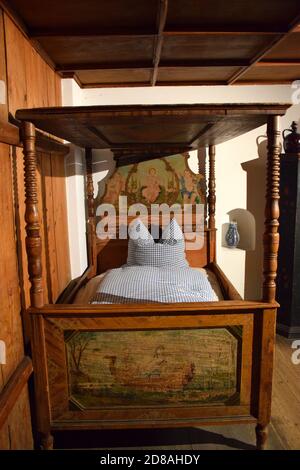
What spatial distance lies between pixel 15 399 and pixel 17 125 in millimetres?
1651

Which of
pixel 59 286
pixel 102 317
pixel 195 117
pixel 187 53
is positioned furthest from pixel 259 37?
pixel 59 286

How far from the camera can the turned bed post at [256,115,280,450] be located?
6.53 feet

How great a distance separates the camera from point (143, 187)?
3.92m

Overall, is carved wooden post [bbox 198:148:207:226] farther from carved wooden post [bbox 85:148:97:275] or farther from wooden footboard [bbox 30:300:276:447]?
wooden footboard [bbox 30:300:276:447]

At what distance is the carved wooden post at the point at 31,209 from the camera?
1954 millimetres

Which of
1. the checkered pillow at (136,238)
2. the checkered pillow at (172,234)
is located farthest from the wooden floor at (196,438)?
the checkered pillow at (172,234)

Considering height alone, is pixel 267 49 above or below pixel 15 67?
above

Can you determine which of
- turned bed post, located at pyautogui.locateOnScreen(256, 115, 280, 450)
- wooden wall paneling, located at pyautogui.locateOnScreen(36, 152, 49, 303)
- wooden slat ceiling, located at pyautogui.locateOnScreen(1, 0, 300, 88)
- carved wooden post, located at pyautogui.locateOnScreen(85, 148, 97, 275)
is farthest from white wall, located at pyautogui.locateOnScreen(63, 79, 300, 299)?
turned bed post, located at pyautogui.locateOnScreen(256, 115, 280, 450)

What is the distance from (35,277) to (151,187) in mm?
2142

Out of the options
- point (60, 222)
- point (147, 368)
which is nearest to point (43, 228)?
point (60, 222)

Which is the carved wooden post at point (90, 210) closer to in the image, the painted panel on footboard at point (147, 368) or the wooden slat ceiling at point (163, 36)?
the wooden slat ceiling at point (163, 36)

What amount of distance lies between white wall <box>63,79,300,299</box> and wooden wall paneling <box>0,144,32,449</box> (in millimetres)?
1558

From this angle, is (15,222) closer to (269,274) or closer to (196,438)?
(269,274)

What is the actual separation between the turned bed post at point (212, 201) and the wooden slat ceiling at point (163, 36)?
83cm
